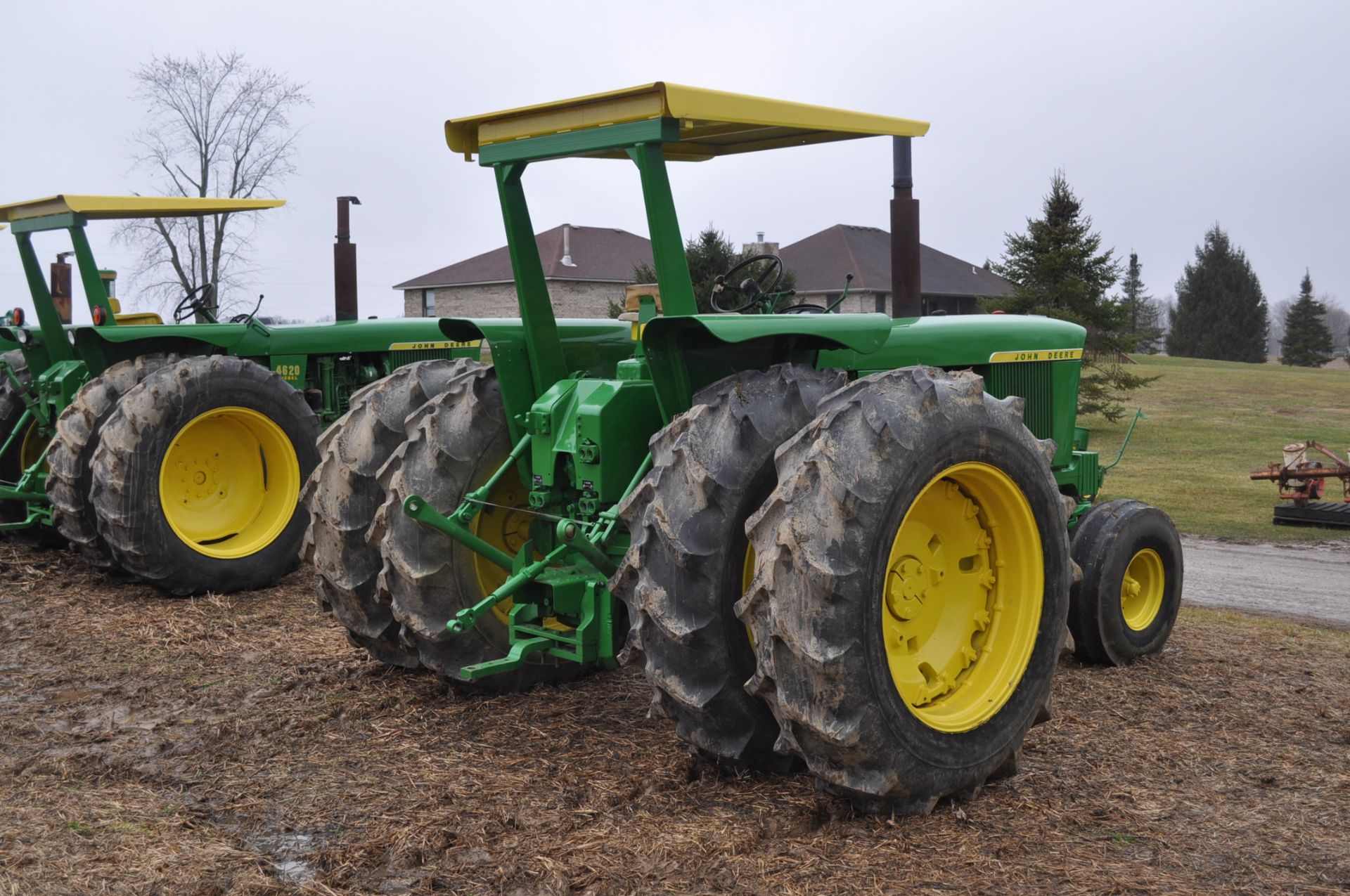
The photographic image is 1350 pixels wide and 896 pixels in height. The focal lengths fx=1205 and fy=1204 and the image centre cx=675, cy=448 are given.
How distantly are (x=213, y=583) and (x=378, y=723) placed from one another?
3.49 meters

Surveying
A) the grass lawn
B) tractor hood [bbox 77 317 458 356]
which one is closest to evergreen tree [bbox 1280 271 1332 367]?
the grass lawn

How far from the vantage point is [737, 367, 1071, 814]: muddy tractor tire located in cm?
368

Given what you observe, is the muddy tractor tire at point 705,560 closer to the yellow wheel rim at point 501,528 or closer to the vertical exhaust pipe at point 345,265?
the yellow wheel rim at point 501,528

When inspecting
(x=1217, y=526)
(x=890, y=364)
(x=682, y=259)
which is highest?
(x=682, y=259)

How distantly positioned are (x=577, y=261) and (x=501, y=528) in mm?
34121

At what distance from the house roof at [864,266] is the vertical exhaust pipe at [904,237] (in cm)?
2844

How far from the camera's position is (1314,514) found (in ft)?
43.5

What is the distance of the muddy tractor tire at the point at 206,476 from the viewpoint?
308 inches

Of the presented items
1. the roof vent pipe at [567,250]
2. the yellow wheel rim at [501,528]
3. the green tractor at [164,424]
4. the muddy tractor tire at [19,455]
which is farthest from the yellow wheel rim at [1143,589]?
the roof vent pipe at [567,250]

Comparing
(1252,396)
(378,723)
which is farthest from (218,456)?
(1252,396)

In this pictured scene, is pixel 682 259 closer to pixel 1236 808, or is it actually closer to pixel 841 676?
pixel 841 676

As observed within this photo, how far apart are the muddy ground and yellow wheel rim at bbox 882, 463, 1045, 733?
0.38m

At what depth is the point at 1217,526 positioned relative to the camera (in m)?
13.5

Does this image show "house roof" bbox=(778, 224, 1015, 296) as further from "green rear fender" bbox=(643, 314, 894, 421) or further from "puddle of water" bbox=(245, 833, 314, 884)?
"puddle of water" bbox=(245, 833, 314, 884)
